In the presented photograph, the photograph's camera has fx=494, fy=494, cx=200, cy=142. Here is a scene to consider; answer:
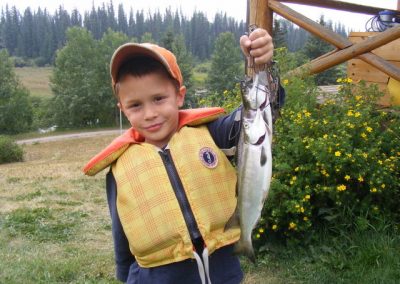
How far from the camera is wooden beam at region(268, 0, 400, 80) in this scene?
181 inches

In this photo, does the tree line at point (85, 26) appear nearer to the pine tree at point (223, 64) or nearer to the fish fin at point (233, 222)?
the pine tree at point (223, 64)

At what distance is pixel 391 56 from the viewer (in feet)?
Answer: 17.6

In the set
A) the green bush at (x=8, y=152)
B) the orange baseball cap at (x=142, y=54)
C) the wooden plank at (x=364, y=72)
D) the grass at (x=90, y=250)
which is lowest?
the green bush at (x=8, y=152)

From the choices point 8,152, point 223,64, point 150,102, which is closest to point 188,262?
point 150,102

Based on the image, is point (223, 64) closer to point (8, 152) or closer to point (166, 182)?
point (8, 152)

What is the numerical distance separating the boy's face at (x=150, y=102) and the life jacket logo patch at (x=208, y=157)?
0.66 feet

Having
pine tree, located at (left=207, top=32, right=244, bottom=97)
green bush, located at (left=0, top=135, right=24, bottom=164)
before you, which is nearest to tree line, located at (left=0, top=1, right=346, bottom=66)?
pine tree, located at (left=207, top=32, right=244, bottom=97)

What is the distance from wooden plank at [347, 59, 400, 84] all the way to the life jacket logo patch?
366cm

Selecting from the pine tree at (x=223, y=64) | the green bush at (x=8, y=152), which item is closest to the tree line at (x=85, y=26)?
the pine tree at (x=223, y=64)

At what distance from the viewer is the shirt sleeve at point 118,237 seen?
2332 millimetres

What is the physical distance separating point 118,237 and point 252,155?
0.81 meters

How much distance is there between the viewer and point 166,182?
2203mm

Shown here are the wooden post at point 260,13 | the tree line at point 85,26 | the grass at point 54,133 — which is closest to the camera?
the wooden post at point 260,13

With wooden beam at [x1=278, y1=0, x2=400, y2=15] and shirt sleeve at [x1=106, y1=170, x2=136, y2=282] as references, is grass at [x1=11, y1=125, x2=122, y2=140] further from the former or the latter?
shirt sleeve at [x1=106, y1=170, x2=136, y2=282]
